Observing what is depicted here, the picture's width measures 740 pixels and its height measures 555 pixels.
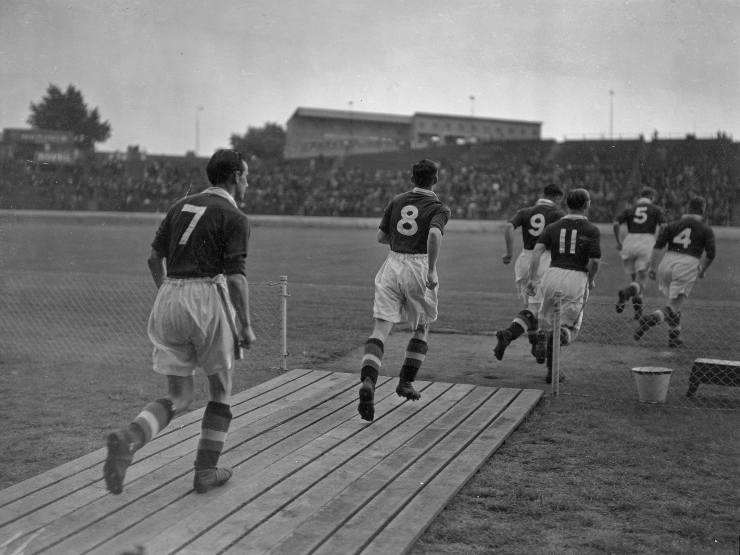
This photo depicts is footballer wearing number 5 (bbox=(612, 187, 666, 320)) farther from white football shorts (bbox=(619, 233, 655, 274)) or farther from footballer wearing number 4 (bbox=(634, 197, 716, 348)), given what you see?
footballer wearing number 4 (bbox=(634, 197, 716, 348))

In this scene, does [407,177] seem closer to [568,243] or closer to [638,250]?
A: [638,250]

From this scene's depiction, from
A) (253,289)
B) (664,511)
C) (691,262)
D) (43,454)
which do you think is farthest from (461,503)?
(253,289)

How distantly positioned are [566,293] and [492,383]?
1152 millimetres

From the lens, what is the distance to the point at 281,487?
15.0 feet

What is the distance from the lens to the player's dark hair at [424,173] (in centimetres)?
657

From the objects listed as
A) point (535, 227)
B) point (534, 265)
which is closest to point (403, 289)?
point (534, 265)

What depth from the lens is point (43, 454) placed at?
17.7 feet

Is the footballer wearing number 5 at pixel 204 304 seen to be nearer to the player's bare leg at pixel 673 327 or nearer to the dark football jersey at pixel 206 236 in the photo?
the dark football jersey at pixel 206 236

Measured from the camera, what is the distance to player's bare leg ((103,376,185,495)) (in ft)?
13.6

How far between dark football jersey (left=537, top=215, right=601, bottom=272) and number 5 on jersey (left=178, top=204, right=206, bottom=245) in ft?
14.4

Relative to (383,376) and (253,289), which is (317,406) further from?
(253,289)

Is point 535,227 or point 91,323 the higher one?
point 535,227

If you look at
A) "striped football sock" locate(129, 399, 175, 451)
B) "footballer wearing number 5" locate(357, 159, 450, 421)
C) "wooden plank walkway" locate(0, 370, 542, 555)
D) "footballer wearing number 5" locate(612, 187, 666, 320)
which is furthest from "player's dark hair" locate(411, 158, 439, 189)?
"footballer wearing number 5" locate(612, 187, 666, 320)

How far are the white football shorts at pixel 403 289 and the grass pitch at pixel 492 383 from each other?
128cm
